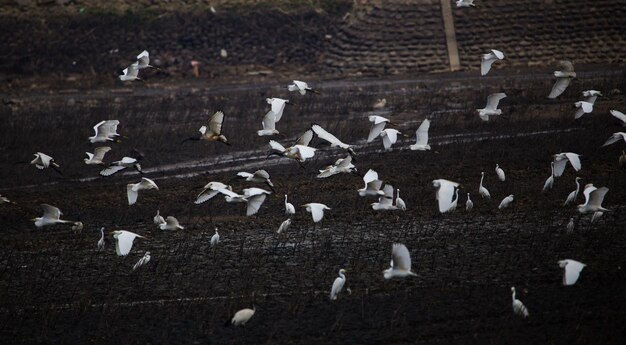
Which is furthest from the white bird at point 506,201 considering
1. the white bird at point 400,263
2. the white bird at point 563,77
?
the white bird at point 400,263

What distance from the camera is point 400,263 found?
13.2 metres

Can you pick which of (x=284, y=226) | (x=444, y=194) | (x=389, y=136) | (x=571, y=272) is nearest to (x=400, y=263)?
(x=571, y=272)

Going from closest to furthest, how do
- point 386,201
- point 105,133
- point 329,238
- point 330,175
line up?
point 386,201, point 329,238, point 330,175, point 105,133

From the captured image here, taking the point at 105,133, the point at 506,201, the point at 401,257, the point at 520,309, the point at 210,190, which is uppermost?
the point at 401,257

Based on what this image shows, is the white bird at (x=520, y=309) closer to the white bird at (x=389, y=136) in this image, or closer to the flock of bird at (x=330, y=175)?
the flock of bird at (x=330, y=175)

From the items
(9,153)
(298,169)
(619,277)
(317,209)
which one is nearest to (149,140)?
(9,153)

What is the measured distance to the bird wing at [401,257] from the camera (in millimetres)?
12820

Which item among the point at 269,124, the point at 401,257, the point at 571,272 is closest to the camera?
the point at 571,272

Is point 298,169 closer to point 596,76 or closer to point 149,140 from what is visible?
point 149,140

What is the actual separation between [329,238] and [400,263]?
445 centimetres

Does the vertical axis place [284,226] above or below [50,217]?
above

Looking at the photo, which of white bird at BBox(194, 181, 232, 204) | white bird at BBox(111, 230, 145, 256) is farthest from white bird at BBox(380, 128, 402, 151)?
white bird at BBox(111, 230, 145, 256)

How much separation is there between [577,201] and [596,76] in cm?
1336

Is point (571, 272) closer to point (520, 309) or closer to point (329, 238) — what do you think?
point (520, 309)
